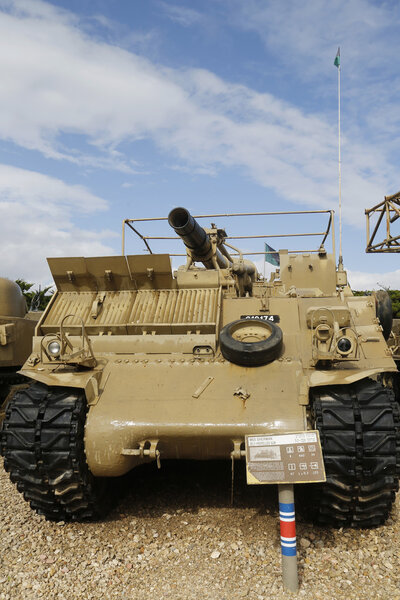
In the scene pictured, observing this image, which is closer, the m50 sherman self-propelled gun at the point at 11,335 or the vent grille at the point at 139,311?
the vent grille at the point at 139,311

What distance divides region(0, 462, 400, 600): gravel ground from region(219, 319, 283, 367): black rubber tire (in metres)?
1.60

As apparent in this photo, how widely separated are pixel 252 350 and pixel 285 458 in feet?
4.37

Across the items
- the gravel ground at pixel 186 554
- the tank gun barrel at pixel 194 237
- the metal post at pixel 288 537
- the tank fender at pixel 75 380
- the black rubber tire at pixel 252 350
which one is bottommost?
the gravel ground at pixel 186 554

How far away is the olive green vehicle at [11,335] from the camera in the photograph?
829 cm

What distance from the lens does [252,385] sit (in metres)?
4.65

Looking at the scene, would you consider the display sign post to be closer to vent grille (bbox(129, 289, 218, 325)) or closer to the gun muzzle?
Answer: vent grille (bbox(129, 289, 218, 325))

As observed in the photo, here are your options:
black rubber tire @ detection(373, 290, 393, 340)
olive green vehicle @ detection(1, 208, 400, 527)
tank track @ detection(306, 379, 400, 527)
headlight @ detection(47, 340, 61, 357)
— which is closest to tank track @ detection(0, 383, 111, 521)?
olive green vehicle @ detection(1, 208, 400, 527)

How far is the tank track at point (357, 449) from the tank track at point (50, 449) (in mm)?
2104

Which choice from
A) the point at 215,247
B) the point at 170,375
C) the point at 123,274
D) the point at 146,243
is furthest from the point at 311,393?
the point at 146,243

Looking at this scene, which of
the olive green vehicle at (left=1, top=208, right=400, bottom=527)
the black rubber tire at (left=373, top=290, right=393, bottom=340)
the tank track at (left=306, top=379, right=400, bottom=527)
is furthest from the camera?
the black rubber tire at (left=373, top=290, right=393, bottom=340)

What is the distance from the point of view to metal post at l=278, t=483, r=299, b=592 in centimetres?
362

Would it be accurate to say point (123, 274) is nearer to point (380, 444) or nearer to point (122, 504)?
point (122, 504)

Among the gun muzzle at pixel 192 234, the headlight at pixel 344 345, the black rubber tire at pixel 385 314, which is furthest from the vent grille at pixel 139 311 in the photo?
the black rubber tire at pixel 385 314

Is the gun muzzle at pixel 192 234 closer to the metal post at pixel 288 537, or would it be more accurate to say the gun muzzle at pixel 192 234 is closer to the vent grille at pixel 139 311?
the vent grille at pixel 139 311
